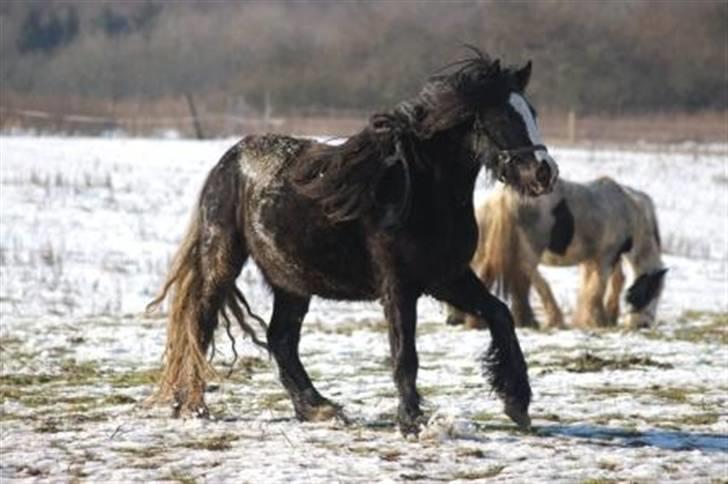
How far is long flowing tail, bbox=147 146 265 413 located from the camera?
7.12m

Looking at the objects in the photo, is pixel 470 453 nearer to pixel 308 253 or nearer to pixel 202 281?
pixel 308 253

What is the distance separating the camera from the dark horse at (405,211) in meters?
6.29

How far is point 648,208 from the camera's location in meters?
14.0

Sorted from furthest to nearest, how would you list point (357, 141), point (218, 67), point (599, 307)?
point (218, 67)
point (599, 307)
point (357, 141)

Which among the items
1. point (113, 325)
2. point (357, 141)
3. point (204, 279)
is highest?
point (357, 141)

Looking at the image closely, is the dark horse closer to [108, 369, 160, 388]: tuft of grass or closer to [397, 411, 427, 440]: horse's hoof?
[397, 411, 427, 440]: horse's hoof

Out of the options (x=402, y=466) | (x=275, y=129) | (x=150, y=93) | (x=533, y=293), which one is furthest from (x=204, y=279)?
(x=275, y=129)

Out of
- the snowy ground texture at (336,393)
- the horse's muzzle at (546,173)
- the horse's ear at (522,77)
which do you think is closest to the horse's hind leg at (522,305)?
the snowy ground texture at (336,393)

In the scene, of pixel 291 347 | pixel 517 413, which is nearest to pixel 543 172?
pixel 517 413

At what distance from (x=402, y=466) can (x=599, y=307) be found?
7.82m

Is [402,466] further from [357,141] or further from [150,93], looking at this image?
[150,93]

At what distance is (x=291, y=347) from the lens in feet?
23.9

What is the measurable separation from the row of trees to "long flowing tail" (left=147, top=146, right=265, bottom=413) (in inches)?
523

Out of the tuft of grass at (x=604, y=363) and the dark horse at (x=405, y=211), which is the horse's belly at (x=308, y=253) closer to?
the dark horse at (x=405, y=211)
